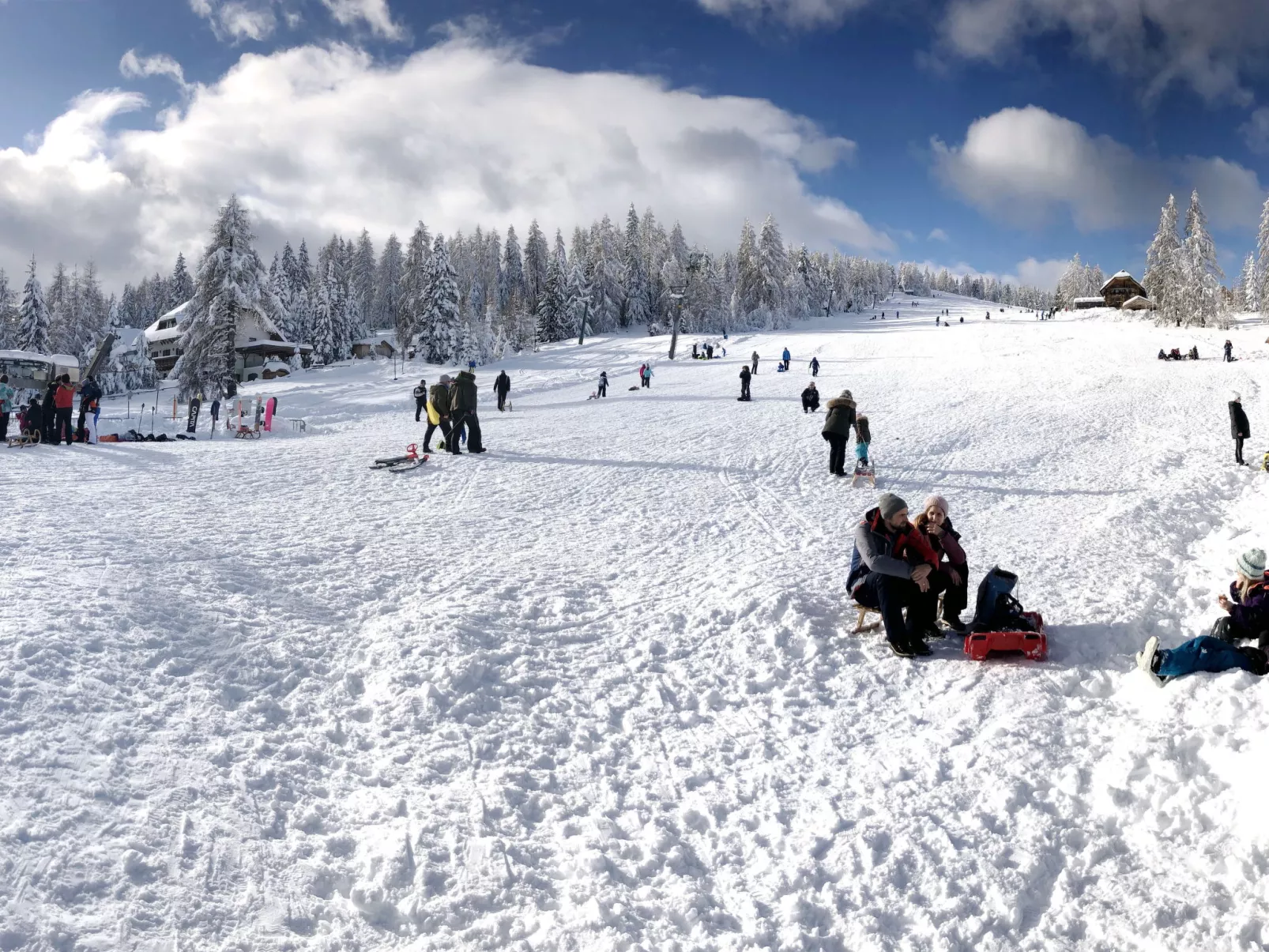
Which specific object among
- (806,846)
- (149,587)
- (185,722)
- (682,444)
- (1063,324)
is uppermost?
(1063,324)

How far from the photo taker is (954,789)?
4.60 m

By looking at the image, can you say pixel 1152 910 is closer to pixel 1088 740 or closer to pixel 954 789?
pixel 954 789

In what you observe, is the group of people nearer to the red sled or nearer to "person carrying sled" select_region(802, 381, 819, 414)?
the red sled

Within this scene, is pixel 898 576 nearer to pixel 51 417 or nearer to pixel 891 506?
pixel 891 506

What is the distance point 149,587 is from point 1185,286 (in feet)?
238

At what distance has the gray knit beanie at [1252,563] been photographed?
5.56 meters

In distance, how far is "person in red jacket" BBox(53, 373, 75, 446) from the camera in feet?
52.0

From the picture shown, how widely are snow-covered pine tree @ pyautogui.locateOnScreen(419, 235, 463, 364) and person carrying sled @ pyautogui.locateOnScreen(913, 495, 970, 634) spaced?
49996mm

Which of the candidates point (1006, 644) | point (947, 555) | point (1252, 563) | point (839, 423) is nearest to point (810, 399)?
point (839, 423)

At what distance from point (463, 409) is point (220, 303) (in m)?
33.7

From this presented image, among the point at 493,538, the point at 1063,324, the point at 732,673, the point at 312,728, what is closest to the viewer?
the point at 312,728

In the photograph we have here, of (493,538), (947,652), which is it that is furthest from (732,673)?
(493,538)

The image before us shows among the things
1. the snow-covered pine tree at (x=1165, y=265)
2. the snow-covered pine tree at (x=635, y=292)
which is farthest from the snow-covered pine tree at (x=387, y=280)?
the snow-covered pine tree at (x=1165, y=265)

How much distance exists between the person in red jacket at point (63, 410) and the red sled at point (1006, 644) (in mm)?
17847
